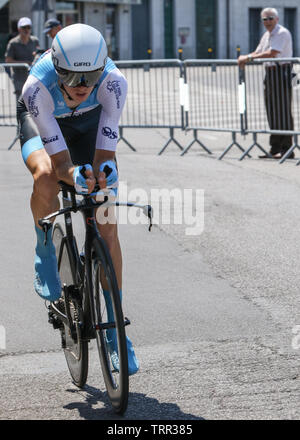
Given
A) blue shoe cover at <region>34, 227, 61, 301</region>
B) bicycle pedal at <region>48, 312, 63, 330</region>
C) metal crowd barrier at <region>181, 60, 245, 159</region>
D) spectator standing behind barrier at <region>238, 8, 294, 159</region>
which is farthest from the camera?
metal crowd barrier at <region>181, 60, 245, 159</region>

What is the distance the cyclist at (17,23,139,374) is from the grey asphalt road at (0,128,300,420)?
426 millimetres

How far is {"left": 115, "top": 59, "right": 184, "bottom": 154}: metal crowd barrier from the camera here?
1455 centimetres

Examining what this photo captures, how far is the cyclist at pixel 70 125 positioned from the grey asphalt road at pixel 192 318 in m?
0.43

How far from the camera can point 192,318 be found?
5.88 m

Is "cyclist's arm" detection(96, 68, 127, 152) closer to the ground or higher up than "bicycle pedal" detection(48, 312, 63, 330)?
higher up

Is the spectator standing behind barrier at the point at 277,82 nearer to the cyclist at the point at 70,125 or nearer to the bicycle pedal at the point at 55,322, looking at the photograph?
the cyclist at the point at 70,125

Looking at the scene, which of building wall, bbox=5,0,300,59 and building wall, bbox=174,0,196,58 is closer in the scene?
building wall, bbox=5,0,300,59

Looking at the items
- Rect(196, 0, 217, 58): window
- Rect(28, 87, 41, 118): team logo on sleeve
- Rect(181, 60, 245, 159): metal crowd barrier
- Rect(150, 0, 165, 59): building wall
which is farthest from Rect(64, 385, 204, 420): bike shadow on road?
Rect(196, 0, 217, 58): window

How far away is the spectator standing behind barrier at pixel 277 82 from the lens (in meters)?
12.8

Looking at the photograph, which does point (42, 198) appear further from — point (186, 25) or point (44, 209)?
point (186, 25)

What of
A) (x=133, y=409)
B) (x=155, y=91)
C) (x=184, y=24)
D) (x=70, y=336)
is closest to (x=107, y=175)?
(x=70, y=336)

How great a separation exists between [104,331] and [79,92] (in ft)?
3.89

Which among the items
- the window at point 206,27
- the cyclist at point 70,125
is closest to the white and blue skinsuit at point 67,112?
the cyclist at point 70,125

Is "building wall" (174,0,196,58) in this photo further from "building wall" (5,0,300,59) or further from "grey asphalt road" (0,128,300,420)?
"grey asphalt road" (0,128,300,420)
